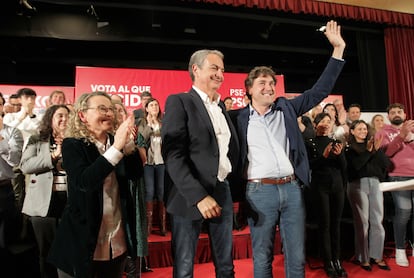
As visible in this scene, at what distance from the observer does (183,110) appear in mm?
1578

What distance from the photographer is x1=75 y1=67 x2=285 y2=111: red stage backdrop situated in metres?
4.95

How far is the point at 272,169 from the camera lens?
1.76 meters

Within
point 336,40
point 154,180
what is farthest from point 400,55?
point 154,180

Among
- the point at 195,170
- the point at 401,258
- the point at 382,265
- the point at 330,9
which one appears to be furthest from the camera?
the point at 330,9

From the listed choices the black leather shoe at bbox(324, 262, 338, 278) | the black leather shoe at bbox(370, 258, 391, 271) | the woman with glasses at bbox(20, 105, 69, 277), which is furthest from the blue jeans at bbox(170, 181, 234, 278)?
the black leather shoe at bbox(370, 258, 391, 271)

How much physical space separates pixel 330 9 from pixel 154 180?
14.0 ft

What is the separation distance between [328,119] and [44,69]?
23.2 feet

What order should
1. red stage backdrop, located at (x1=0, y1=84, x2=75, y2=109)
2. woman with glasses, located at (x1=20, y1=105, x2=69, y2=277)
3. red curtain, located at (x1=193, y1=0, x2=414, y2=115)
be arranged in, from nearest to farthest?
woman with glasses, located at (x1=20, y1=105, x2=69, y2=277) → red stage backdrop, located at (x1=0, y1=84, x2=75, y2=109) → red curtain, located at (x1=193, y1=0, x2=414, y2=115)

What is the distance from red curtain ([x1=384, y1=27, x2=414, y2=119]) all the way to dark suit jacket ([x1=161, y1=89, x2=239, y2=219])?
19.5 ft

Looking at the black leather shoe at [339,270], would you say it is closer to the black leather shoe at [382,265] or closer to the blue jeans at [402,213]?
the black leather shoe at [382,265]

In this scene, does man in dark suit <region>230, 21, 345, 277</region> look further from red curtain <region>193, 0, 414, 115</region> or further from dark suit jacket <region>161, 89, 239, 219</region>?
red curtain <region>193, 0, 414, 115</region>

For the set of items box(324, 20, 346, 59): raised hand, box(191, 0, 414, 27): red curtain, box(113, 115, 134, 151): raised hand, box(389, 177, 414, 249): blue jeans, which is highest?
box(191, 0, 414, 27): red curtain

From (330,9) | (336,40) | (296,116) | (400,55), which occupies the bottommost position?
(296,116)

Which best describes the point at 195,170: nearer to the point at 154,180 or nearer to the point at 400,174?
the point at 154,180
